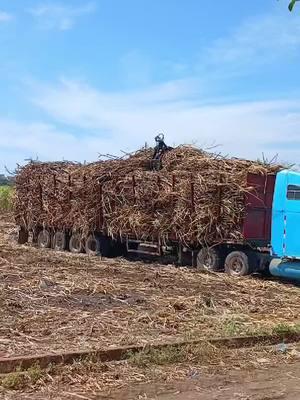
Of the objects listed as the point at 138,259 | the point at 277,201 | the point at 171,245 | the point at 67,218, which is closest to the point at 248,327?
the point at 277,201

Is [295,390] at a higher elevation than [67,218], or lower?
lower

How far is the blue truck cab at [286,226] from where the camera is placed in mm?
14938

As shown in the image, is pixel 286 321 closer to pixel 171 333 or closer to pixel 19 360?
pixel 171 333

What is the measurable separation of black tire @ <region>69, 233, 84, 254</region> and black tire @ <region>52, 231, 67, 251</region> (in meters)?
0.42

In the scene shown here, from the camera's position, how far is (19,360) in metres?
7.19

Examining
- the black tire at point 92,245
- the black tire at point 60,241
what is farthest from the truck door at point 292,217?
the black tire at point 60,241

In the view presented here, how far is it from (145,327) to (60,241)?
45.6 feet

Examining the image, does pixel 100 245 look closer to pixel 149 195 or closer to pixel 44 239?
pixel 149 195

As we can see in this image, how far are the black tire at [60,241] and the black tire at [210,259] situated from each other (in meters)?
6.86

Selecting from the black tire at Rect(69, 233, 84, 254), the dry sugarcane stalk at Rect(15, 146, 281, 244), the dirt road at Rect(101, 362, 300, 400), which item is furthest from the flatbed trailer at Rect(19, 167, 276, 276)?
the dirt road at Rect(101, 362, 300, 400)

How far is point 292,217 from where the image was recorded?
15047mm

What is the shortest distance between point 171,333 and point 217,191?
782 cm

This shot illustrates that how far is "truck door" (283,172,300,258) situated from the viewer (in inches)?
587

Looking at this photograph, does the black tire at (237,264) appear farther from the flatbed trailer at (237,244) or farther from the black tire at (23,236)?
the black tire at (23,236)
